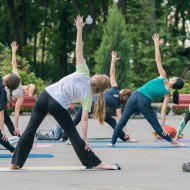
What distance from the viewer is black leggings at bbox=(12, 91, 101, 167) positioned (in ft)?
36.5

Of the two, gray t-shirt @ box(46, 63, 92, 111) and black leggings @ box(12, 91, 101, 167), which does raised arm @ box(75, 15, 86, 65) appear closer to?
gray t-shirt @ box(46, 63, 92, 111)

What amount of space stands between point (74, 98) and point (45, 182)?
4.99 feet

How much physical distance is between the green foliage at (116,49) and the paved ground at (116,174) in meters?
18.5

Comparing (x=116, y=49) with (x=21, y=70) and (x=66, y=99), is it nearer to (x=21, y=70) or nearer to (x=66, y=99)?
(x=21, y=70)

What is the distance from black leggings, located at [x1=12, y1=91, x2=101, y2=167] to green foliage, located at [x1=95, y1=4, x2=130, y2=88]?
882 inches

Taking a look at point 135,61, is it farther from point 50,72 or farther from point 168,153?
point 168,153

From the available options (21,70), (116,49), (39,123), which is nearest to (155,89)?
(39,123)

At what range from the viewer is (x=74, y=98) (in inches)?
437

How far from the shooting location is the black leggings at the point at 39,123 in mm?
11117

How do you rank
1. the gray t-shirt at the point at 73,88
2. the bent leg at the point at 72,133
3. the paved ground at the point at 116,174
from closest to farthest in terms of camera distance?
the paved ground at the point at 116,174 → the gray t-shirt at the point at 73,88 → the bent leg at the point at 72,133

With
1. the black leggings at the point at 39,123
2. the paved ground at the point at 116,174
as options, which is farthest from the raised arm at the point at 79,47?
the paved ground at the point at 116,174

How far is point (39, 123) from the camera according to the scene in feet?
37.0

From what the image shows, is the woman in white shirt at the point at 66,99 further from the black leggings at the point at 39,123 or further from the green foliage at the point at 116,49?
the green foliage at the point at 116,49

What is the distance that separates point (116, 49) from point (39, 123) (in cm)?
2382
